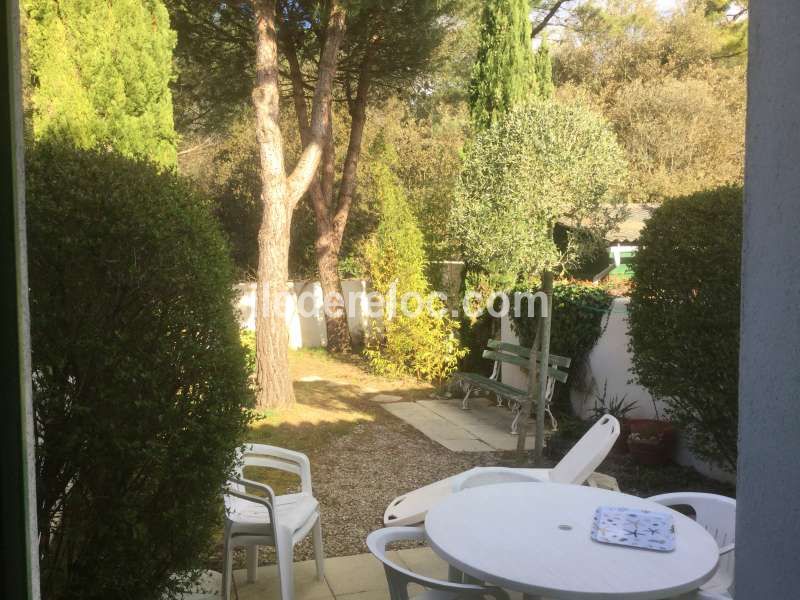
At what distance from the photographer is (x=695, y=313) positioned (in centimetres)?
456

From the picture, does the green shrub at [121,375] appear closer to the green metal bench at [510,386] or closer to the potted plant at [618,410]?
the potted plant at [618,410]

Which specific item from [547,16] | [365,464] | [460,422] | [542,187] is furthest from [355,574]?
[547,16]

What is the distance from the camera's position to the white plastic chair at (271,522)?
317 centimetres

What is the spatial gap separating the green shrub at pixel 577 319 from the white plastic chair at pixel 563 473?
2977 mm

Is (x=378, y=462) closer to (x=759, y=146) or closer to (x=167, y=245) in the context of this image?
(x=167, y=245)

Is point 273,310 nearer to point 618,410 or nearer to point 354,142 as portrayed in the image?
point 618,410

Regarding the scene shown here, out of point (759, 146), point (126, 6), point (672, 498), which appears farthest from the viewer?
point (126, 6)

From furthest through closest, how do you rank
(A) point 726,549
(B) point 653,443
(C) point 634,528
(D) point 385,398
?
(D) point 385,398 < (B) point 653,443 < (A) point 726,549 < (C) point 634,528

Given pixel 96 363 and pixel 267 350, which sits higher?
pixel 96 363

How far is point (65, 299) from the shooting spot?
224 centimetres

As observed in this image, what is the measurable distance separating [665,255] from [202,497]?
3.48m

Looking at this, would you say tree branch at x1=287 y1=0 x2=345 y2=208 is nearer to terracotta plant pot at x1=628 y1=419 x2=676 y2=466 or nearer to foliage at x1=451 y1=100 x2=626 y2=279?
foliage at x1=451 y1=100 x2=626 y2=279

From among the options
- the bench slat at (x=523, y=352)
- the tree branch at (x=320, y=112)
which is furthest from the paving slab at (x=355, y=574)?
the tree branch at (x=320, y=112)

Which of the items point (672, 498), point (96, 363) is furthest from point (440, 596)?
point (96, 363)
